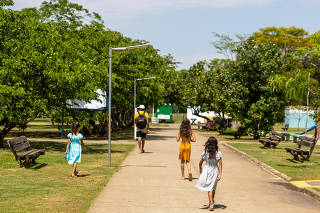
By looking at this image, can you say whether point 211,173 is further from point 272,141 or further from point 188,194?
point 272,141

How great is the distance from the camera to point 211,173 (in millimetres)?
8508

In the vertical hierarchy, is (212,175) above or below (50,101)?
below

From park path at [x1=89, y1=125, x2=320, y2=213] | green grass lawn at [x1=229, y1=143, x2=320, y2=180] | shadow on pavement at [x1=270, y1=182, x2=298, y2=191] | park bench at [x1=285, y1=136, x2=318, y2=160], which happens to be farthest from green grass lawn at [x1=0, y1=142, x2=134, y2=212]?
park bench at [x1=285, y1=136, x2=318, y2=160]

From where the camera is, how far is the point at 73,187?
10.5 metres

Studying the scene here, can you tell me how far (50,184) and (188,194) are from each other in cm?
322

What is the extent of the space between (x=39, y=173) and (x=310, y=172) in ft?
25.5

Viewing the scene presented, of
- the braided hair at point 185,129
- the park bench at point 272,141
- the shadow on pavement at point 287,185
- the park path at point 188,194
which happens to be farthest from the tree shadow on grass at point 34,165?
the park bench at point 272,141

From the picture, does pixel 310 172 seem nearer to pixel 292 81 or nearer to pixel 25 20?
pixel 292 81

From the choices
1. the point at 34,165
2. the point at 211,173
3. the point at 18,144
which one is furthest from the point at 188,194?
the point at 18,144

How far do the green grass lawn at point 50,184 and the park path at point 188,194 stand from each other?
35 centimetres

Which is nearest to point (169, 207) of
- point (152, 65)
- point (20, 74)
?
point (20, 74)

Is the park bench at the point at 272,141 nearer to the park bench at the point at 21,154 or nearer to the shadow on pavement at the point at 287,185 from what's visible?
the shadow on pavement at the point at 287,185

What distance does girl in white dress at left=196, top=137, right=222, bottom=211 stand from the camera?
8.40m

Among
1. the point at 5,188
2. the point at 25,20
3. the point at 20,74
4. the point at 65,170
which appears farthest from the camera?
the point at 25,20
